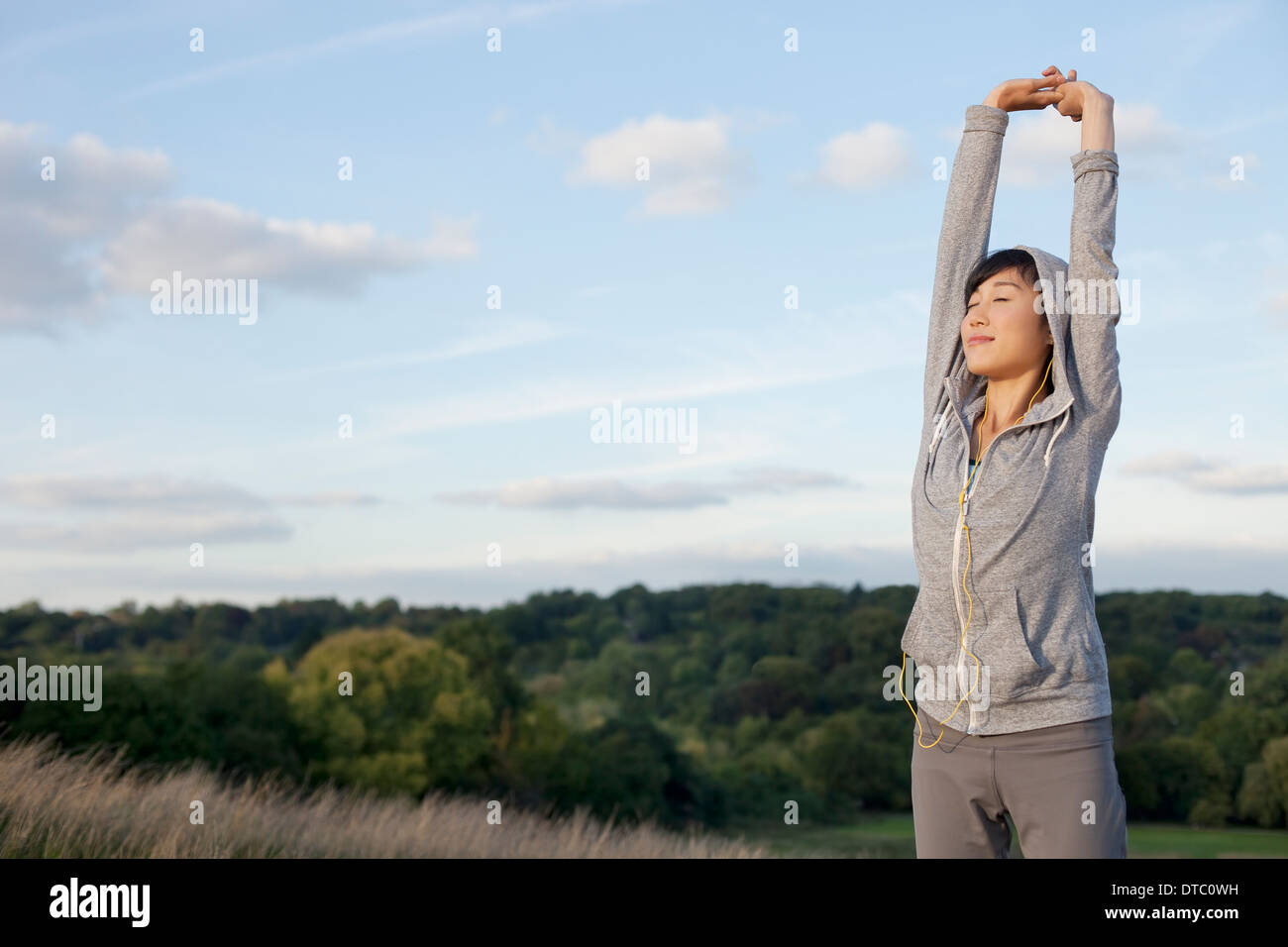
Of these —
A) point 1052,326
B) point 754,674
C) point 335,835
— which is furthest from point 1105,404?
point 754,674

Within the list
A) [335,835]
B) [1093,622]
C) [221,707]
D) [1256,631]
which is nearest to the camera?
[1093,622]

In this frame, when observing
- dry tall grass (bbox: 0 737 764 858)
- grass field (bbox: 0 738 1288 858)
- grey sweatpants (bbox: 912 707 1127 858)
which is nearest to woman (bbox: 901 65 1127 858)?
grey sweatpants (bbox: 912 707 1127 858)

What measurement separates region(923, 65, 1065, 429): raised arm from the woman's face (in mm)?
221

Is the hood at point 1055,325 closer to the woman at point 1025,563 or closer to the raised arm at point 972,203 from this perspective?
the woman at point 1025,563

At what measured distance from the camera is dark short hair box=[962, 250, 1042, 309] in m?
2.80

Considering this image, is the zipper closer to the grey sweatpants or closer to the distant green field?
the grey sweatpants

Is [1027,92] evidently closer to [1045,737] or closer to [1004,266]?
[1004,266]

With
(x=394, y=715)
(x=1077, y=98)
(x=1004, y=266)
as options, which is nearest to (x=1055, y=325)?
(x=1004, y=266)

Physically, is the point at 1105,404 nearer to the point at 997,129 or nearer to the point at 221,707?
the point at 997,129

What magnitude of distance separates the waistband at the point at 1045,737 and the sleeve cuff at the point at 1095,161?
52.7 inches

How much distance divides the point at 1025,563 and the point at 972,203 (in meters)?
1.11

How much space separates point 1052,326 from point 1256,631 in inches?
1878

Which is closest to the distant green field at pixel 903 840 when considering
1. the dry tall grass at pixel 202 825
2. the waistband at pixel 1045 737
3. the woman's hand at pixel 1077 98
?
the dry tall grass at pixel 202 825

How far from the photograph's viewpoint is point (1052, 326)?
2.68 m
